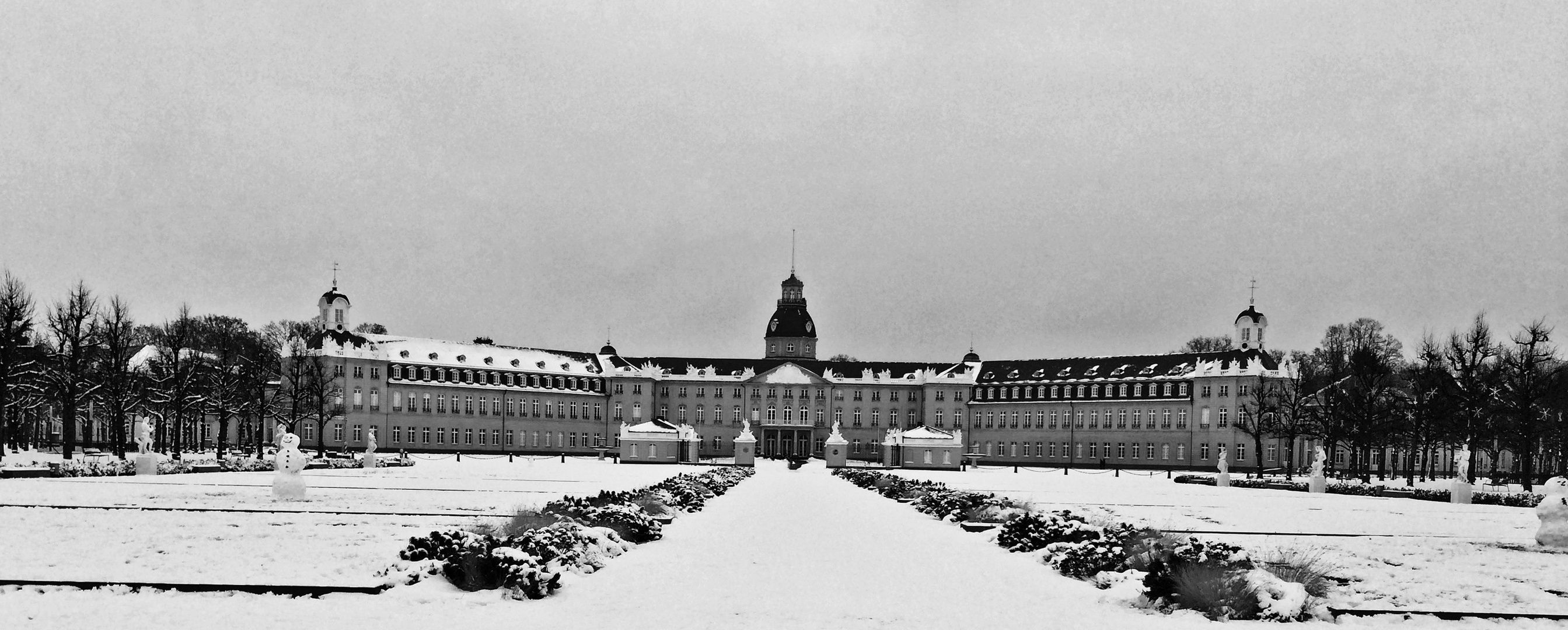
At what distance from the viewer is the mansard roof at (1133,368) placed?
99.0 metres

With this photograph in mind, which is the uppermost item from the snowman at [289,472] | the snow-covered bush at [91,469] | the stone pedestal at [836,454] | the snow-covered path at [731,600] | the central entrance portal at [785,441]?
the snow-covered path at [731,600]

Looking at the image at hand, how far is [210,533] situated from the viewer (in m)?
19.7

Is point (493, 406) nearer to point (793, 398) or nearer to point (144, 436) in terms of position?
point (793, 398)

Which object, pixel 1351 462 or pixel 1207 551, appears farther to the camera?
pixel 1351 462

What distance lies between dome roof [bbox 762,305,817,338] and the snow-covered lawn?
88310 millimetres

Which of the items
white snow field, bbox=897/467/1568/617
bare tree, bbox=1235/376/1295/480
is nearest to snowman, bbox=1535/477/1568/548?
white snow field, bbox=897/467/1568/617

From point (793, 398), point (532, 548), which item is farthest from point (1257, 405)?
point (532, 548)

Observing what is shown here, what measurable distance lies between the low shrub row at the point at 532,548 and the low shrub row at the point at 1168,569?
6450 mm

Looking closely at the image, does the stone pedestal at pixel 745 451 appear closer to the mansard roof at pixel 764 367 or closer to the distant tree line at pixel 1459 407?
the distant tree line at pixel 1459 407

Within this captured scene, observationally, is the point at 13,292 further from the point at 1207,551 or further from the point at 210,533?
the point at 1207,551

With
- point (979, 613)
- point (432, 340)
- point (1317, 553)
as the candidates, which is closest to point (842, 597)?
point (979, 613)

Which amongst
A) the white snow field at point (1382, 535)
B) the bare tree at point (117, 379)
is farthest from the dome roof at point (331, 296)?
the white snow field at point (1382, 535)

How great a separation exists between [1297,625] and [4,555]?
15844 millimetres

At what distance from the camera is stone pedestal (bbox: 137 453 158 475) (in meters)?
42.5
